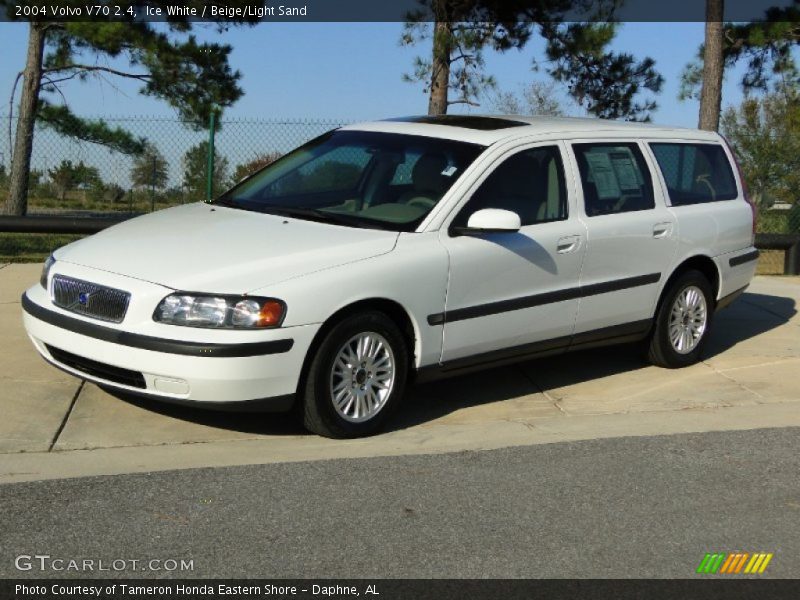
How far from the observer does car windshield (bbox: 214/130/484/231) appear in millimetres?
7008

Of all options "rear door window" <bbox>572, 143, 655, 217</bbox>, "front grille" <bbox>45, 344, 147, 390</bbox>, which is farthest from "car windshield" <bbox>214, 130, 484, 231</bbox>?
"front grille" <bbox>45, 344, 147, 390</bbox>

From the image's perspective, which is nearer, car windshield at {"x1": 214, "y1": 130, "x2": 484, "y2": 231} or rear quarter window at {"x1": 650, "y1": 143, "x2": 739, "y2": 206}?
car windshield at {"x1": 214, "y1": 130, "x2": 484, "y2": 231}

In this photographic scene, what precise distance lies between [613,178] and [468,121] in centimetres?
101

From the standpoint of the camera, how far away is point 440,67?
1678cm

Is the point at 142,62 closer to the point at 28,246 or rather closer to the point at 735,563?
the point at 28,246

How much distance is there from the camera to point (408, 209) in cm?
697

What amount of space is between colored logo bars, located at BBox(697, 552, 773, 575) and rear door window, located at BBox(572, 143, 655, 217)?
3.05m

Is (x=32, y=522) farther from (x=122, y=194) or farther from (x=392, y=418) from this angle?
(x=122, y=194)

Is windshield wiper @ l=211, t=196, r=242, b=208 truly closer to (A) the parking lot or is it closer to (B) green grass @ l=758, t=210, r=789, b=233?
(A) the parking lot

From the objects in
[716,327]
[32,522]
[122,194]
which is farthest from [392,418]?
[122,194]

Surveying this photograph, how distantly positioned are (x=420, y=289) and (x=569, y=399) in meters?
1.68

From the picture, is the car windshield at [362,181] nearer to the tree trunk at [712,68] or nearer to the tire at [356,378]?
the tire at [356,378]
